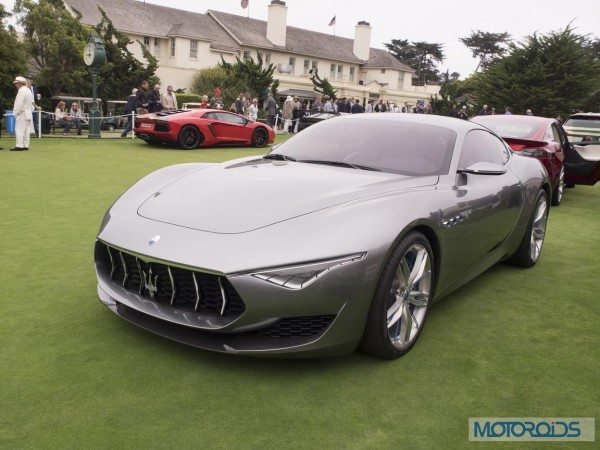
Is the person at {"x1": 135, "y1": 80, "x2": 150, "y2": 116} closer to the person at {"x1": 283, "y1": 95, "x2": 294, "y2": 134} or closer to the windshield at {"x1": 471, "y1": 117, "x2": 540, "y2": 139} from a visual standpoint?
the person at {"x1": 283, "y1": 95, "x2": 294, "y2": 134}

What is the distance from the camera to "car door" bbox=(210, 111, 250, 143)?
1639cm

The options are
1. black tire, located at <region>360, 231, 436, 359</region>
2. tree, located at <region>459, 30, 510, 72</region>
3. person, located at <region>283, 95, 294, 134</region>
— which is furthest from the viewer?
tree, located at <region>459, 30, 510, 72</region>

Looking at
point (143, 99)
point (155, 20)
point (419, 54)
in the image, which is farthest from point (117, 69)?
point (419, 54)

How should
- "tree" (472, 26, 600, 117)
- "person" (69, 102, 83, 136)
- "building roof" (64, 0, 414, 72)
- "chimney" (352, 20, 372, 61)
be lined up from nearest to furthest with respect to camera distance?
"person" (69, 102, 83, 136)
"tree" (472, 26, 600, 117)
"building roof" (64, 0, 414, 72)
"chimney" (352, 20, 372, 61)

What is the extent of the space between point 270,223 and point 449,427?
133 centimetres

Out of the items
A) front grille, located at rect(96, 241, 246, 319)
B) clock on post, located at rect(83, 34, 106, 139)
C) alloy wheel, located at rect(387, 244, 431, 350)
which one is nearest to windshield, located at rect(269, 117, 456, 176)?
alloy wheel, located at rect(387, 244, 431, 350)

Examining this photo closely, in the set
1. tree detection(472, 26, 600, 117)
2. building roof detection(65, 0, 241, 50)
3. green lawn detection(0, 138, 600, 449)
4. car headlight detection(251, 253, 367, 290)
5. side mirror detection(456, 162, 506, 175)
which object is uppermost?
building roof detection(65, 0, 241, 50)

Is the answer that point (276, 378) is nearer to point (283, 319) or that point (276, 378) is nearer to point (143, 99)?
point (283, 319)

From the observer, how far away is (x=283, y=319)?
112 inches

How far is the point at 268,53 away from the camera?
53.4 metres

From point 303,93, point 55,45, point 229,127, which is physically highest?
point 55,45

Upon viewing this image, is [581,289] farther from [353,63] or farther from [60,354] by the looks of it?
[353,63]

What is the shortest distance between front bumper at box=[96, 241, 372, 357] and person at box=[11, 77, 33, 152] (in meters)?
11.6

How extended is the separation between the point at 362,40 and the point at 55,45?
40105 millimetres
